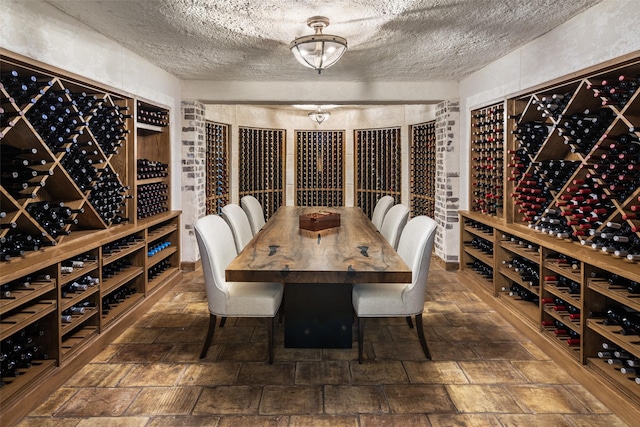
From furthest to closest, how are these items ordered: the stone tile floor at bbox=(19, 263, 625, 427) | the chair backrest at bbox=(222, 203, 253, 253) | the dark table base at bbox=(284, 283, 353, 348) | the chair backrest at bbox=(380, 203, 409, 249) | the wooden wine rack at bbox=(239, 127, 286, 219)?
the wooden wine rack at bbox=(239, 127, 286, 219) → the chair backrest at bbox=(380, 203, 409, 249) → the chair backrest at bbox=(222, 203, 253, 253) → the dark table base at bbox=(284, 283, 353, 348) → the stone tile floor at bbox=(19, 263, 625, 427)

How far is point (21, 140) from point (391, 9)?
240 cm

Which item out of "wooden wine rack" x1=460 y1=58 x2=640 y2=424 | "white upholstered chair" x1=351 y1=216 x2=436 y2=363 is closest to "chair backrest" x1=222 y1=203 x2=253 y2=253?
"white upholstered chair" x1=351 y1=216 x2=436 y2=363

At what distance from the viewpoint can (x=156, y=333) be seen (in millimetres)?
3316

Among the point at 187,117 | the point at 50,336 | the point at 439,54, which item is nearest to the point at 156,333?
the point at 50,336

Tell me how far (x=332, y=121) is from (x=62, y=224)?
5322 mm

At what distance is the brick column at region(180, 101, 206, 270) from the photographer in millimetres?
5109

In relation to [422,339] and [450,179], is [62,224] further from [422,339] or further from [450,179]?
[450,179]

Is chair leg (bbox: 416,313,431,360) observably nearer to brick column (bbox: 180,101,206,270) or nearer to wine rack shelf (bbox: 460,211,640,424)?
wine rack shelf (bbox: 460,211,640,424)

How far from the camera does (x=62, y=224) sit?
2.91m

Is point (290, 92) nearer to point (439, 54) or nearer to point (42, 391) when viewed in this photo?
point (439, 54)

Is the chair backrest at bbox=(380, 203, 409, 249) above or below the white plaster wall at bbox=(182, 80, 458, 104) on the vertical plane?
below

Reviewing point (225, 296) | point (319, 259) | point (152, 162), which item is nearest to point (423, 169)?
point (152, 162)

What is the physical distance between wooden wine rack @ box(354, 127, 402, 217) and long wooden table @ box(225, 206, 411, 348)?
334 centimetres

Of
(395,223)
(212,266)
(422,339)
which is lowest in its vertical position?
(422,339)
